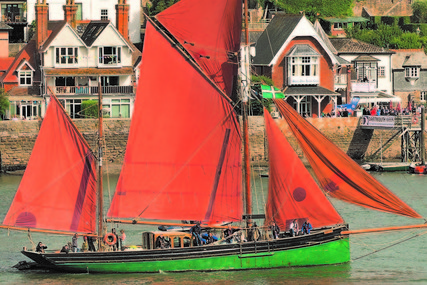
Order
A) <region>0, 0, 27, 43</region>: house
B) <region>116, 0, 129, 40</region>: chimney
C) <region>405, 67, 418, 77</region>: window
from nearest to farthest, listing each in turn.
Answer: <region>116, 0, 129, 40</region>: chimney → <region>0, 0, 27, 43</region>: house → <region>405, 67, 418, 77</region>: window

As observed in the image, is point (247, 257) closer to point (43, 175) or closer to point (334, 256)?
point (334, 256)

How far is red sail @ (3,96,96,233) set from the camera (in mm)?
58781

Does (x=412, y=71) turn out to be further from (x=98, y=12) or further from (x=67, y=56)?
(x=67, y=56)

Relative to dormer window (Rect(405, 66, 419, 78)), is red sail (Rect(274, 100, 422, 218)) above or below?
below

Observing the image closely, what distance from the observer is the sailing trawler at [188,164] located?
5803 centimetres

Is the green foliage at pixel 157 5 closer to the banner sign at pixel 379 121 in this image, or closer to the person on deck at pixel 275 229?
the banner sign at pixel 379 121

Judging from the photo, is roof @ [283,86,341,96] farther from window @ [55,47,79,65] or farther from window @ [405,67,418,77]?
window @ [405,67,418,77]

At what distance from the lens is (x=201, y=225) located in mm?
59250

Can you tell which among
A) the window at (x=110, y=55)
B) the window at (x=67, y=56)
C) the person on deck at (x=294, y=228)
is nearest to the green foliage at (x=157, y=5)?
the window at (x=110, y=55)

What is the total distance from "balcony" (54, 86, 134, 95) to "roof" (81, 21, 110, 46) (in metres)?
4.22

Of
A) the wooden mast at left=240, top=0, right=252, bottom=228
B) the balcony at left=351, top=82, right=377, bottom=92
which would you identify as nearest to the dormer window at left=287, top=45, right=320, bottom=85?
the balcony at left=351, top=82, right=377, bottom=92

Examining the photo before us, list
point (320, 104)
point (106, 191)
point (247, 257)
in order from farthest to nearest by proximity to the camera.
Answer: point (320, 104) → point (106, 191) → point (247, 257)

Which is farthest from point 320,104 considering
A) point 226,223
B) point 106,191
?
point 226,223

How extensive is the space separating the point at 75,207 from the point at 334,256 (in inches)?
475
